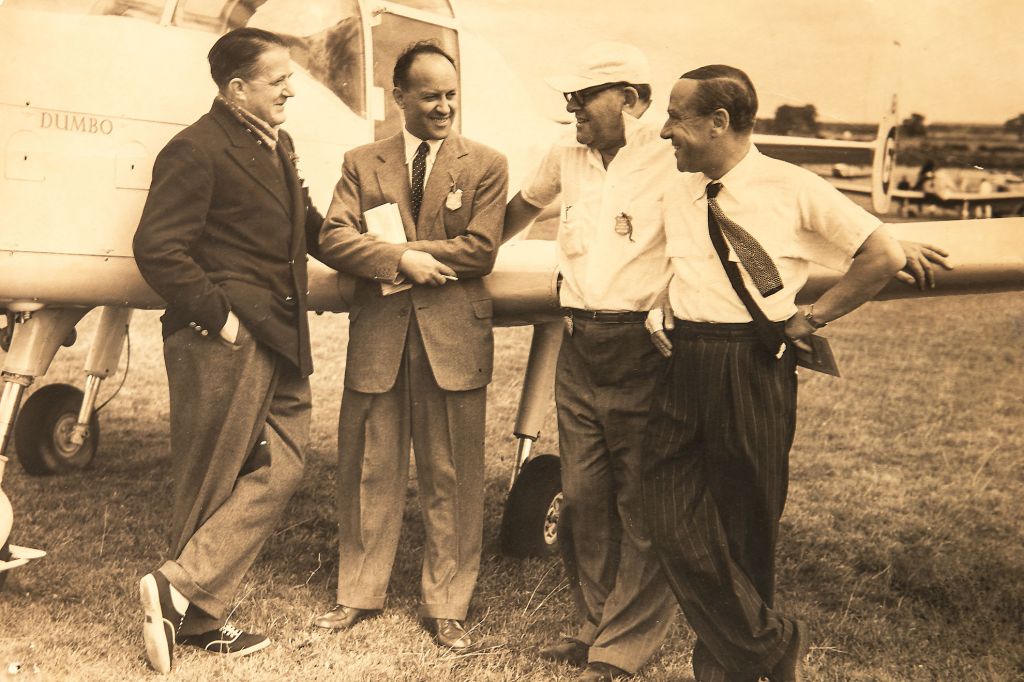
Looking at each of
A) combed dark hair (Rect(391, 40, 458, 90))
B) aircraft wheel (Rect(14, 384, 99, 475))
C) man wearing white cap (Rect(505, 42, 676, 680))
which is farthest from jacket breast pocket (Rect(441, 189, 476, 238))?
aircraft wheel (Rect(14, 384, 99, 475))

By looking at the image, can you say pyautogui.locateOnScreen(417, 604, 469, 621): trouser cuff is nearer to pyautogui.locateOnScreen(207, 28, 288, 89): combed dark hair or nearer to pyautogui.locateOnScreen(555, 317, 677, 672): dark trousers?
pyautogui.locateOnScreen(555, 317, 677, 672): dark trousers

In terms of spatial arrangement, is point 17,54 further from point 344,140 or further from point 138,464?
point 138,464

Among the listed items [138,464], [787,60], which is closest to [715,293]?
[787,60]

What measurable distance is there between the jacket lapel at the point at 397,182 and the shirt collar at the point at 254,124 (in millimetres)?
367

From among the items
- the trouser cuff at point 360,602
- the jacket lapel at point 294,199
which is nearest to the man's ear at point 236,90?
the jacket lapel at point 294,199

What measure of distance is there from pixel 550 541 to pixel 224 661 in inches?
72.2

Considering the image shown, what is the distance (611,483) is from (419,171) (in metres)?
1.24

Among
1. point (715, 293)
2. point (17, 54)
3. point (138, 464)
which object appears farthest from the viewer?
point (138, 464)

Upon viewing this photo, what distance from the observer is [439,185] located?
3.61 m

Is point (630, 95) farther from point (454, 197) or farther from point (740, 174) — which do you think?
point (454, 197)

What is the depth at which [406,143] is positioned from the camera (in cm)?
364

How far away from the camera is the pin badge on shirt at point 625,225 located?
3.21 m

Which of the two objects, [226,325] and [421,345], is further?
[421,345]

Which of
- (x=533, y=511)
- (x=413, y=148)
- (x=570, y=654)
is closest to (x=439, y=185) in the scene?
(x=413, y=148)
